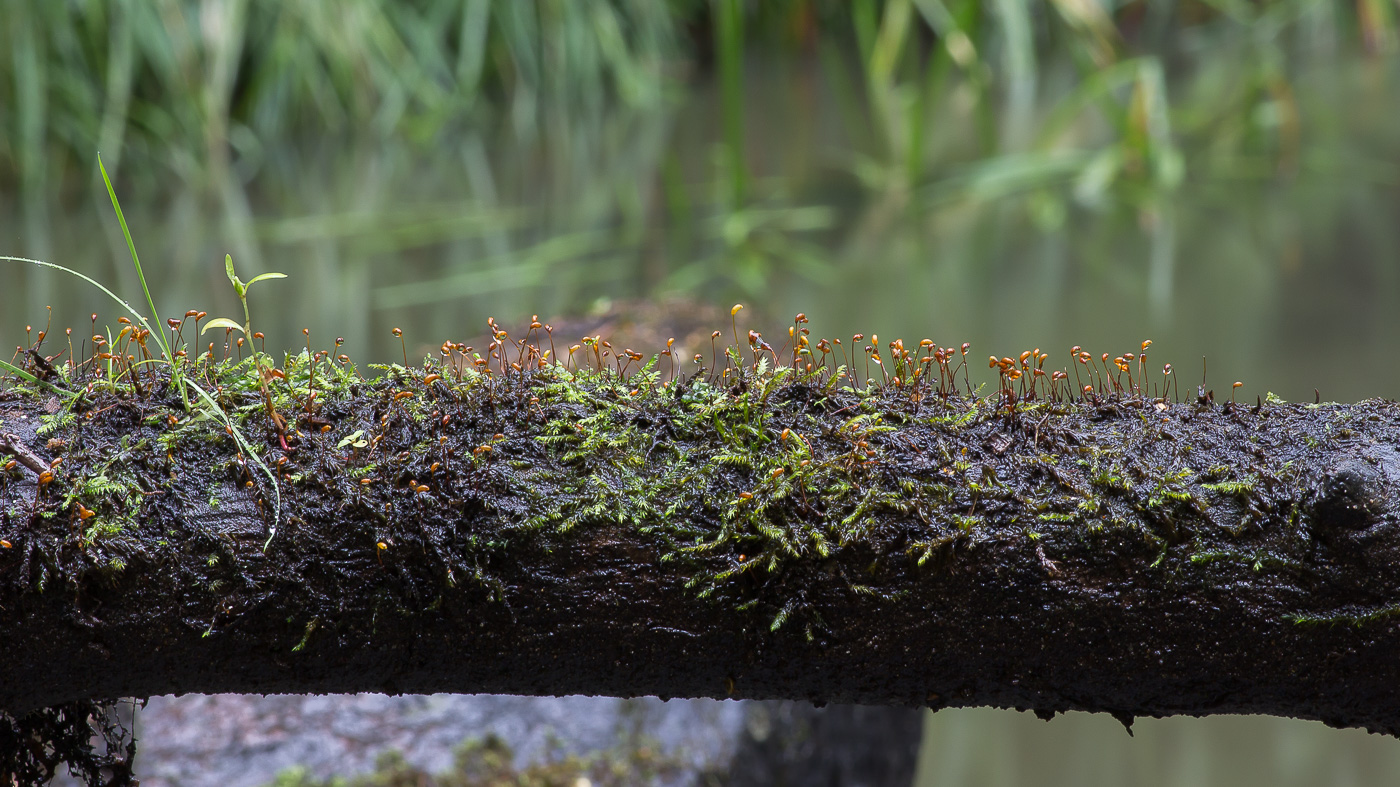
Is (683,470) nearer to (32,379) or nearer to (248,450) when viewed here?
(248,450)

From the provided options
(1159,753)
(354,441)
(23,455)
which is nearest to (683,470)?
(354,441)

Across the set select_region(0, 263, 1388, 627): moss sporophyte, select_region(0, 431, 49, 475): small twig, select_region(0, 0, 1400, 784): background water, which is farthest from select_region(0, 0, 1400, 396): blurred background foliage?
select_region(0, 431, 49, 475): small twig

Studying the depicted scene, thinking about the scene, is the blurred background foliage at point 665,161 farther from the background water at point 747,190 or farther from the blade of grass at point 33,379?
the blade of grass at point 33,379

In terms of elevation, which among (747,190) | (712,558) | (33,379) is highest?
(747,190)

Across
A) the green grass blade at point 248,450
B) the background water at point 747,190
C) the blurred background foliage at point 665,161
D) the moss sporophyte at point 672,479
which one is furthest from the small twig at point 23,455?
the blurred background foliage at point 665,161

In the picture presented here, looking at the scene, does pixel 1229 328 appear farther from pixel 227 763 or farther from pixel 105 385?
pixel 105 385

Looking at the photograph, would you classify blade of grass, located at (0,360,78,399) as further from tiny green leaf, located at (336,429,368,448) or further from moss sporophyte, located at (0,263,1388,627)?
tiny green leaf, located at (336,429,368,448)
